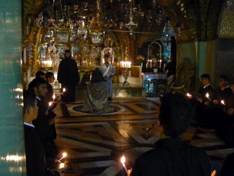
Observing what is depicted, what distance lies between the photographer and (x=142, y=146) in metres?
5.47

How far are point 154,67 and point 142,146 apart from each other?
9.71 meters

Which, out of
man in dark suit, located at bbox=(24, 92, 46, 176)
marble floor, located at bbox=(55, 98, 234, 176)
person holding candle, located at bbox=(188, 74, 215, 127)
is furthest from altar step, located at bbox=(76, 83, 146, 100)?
man in dark suit, located at bbox=(24, 92, 46, 176)

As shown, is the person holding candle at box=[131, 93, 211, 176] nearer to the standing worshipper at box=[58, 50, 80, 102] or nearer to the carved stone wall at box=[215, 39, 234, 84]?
the carved stone wall at box=[215, 39, 234, 84]

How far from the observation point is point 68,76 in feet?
35.9

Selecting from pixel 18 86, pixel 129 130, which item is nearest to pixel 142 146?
pixel 129 130

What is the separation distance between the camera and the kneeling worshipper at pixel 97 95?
29.5 feet

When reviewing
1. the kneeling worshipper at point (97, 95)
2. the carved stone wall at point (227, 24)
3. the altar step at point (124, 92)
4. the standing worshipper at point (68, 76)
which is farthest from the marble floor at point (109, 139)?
the carved stone wall at point (227, 24)

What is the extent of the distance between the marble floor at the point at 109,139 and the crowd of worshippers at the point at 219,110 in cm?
20

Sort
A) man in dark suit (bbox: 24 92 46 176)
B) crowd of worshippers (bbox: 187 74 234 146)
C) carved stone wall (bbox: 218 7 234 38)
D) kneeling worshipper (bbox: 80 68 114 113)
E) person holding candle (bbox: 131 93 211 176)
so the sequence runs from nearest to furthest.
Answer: person holding candle (bbox: 131 93 211 176), man in dark suit (bbox: 24 92 46 176), crowd of worshippers (bbox: 187 74 234 146), carved stone wall (bbox: 218 7 234 38), kneeling worshipper (bbox: 80 68 114 113)

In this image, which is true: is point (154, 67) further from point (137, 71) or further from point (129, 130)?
point (129, 130)

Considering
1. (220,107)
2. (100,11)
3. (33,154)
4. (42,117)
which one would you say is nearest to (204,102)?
(220,107)

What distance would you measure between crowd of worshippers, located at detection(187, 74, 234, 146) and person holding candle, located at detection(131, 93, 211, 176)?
3.95 meters

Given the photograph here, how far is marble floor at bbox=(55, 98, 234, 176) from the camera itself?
4465 millimetres

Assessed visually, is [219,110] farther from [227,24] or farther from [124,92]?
[124,92]
